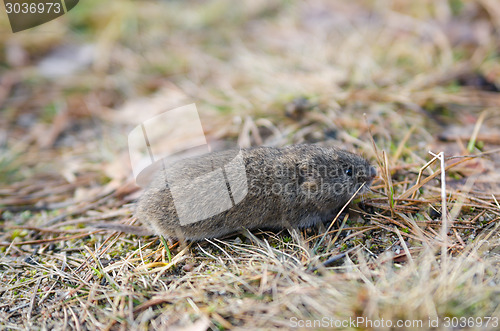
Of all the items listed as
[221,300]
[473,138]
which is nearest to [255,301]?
[221,300]

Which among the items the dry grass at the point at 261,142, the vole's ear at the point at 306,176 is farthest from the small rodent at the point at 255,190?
the dry grass at the point at 261,142

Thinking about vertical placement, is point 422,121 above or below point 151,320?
above

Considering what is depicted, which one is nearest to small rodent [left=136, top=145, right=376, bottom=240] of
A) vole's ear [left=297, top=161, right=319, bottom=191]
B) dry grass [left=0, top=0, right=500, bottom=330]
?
vole's ear [left=297, top=161, right=319, bottom=191]

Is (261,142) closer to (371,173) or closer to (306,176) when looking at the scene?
(306,176)

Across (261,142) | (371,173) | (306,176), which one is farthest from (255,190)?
(261,142)

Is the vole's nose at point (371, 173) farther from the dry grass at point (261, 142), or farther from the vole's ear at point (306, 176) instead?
the vole's ear at point (306, 176)

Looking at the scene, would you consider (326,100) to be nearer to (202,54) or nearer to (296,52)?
(296,52)

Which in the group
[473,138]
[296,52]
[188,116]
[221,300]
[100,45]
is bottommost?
[221,300]
